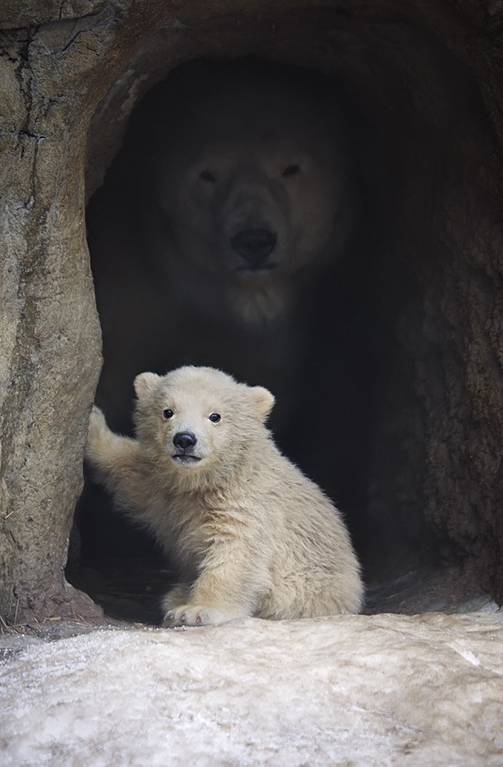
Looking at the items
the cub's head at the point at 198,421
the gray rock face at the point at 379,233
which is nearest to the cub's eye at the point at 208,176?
the gray rock face at the point at 379,233

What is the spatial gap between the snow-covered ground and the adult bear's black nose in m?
2.46

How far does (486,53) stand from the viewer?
10.7ft

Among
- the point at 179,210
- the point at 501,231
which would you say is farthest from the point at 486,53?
the point at 179,210

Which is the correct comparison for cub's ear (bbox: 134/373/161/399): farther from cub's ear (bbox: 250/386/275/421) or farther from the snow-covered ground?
the snow-covered ground

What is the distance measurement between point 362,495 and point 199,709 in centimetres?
300

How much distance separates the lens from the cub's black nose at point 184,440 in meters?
3.20

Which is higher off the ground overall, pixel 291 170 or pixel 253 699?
pixel 291 170

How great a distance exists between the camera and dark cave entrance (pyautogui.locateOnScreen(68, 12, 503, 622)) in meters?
3.91

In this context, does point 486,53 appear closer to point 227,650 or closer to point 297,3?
point 297,3

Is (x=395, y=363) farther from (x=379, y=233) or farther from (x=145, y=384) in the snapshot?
(x=145, y=384)

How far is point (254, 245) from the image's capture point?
16.0 ft

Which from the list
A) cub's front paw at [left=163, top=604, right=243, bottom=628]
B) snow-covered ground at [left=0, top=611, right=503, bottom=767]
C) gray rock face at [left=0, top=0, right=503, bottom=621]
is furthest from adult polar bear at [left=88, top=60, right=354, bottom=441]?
snow-covered ground at [left=0, top=611, right=503, bottom=767]

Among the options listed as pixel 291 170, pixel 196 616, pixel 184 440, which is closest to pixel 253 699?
pixel 196 616

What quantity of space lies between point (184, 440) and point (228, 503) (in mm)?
363
